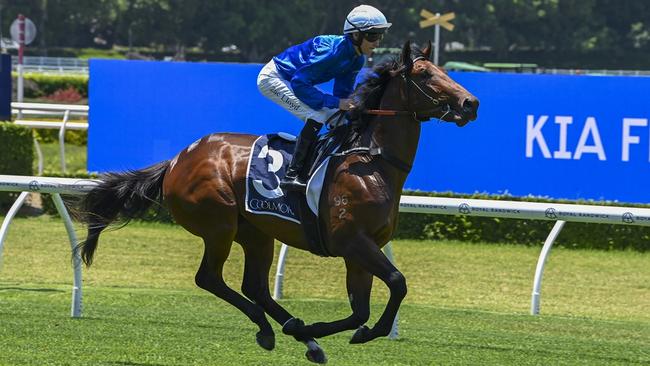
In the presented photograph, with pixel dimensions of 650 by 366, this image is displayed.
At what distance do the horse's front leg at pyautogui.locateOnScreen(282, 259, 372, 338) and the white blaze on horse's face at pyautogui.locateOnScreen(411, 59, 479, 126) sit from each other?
0.75m

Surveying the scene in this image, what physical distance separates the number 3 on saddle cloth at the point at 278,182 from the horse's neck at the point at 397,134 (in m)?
0.19

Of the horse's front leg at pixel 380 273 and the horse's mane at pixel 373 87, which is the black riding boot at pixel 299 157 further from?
the horse's front leg at pixel 380 273

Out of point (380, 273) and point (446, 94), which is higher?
point (446, 94)

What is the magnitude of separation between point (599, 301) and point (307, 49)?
161 inches

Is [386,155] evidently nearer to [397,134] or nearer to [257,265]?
[397,134]

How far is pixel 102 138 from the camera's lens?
1195 cm

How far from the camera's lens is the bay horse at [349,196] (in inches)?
194

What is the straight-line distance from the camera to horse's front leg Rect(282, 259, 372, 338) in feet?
16.3

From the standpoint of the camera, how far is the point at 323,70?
5168mm

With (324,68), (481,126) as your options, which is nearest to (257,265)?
(324,68)

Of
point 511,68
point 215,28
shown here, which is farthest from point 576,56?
point 215,28

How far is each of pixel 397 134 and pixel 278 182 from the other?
587 mm

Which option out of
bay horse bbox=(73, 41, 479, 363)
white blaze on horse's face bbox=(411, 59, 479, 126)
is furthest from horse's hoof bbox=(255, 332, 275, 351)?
white blaze on horse's face bbox=(411, 59, 479, 126)

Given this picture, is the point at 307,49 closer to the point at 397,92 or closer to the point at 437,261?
the point at 397,92
